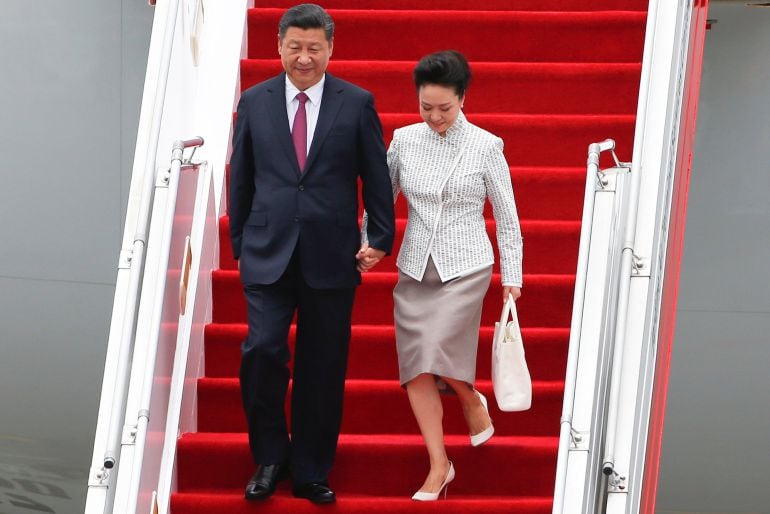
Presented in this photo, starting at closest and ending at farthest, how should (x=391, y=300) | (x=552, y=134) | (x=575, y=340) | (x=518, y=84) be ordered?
(x=575, y=340)
(x=391, y=300)
(x=552, y=134)
(x=518, y=84)

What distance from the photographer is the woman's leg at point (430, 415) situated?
438 centimetres

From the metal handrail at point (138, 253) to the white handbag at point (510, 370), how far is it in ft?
3.73

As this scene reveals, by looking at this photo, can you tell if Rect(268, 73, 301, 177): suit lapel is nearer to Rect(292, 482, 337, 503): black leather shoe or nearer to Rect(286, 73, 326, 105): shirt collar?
Rect(286, 73, 326, 105): shirt collar

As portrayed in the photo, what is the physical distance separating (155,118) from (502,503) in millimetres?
1715

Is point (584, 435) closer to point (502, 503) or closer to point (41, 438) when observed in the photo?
point (502, 503)

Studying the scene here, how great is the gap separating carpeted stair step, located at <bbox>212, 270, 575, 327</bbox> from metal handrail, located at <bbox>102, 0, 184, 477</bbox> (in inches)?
Answer: 31.2

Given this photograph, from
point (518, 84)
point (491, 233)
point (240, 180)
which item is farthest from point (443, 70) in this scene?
point (518, 84)

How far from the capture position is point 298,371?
4398 millimetres

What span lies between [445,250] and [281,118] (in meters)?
0.67

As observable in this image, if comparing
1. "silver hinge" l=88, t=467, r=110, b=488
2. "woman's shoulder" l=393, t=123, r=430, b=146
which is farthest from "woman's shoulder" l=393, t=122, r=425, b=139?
"silver hinge" l=88, t=467, r=110, b=488

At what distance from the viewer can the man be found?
4.24 meters

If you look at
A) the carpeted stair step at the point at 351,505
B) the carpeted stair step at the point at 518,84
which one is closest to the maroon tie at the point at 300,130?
the carpeted stair step at the point at 351,505

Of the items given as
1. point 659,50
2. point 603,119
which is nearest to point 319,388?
point 659,50

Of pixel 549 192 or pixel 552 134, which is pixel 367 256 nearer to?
pixel 549 192
